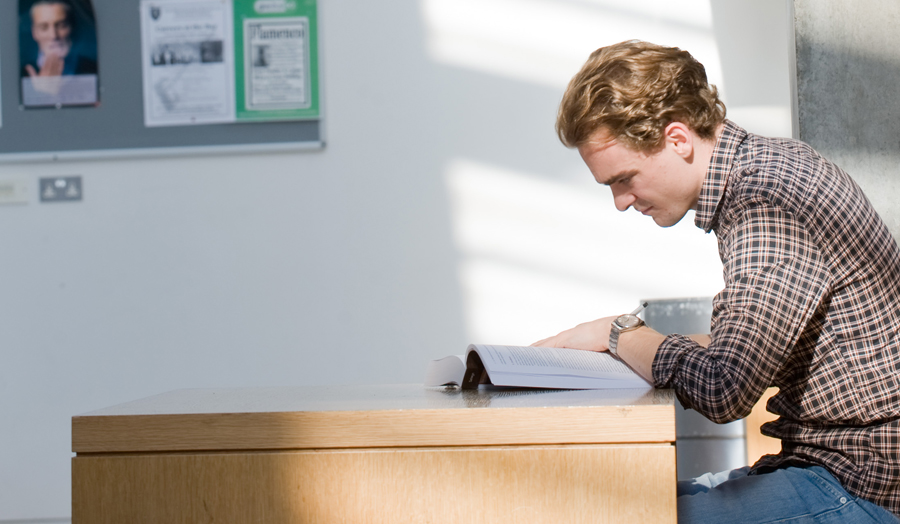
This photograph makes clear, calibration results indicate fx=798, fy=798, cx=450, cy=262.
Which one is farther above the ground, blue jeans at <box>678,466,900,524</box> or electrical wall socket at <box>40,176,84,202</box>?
electrical wall socket at <box>40,176,84,202</box>

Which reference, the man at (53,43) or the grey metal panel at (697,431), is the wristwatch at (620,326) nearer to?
the grey metal panel at (697,431)

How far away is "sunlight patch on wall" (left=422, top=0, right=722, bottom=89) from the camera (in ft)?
7.75

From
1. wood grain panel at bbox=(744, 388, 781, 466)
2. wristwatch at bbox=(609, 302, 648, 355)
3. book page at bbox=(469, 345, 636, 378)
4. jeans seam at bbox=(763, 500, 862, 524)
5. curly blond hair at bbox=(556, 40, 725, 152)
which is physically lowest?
wood grain panel at bbox=(744, 388, 781, 466)

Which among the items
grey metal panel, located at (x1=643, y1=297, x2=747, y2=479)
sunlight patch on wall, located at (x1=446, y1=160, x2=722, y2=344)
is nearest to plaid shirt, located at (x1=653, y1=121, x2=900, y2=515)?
grey metal panel, located at (x1=643, y1=297, x2=747, y2=479)

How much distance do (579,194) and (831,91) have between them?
30.3 inches

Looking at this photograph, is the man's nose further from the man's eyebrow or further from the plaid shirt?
the plaid shirt

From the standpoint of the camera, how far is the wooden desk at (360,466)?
2.76ft

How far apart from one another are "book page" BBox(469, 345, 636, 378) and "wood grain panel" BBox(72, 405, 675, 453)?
155 mm

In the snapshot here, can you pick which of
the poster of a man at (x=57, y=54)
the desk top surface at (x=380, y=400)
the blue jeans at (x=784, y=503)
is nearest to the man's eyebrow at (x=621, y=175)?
the desk top surface at (x=380, y=400)

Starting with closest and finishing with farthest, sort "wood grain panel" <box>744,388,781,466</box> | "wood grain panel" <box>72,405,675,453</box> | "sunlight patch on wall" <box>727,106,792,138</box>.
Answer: "wood grain panel" <box>72,405,675,453</box>
"wood grain panel" <box>744,388,781,466</box>
"sunlight patch on wall" <box>727,106,792,138</box>

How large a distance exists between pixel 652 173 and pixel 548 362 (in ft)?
1.02

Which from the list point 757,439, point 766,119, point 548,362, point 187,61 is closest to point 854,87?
point 766,119

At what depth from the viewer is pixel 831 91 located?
6.00ft

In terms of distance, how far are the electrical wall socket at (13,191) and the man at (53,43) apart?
342mm
